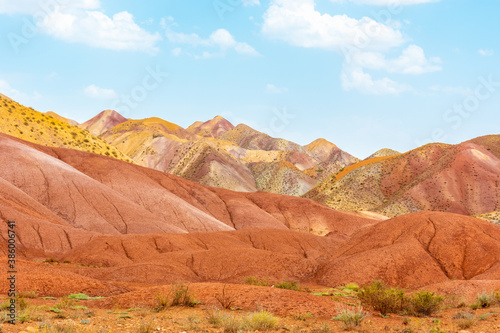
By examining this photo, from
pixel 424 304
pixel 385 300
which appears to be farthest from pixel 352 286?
pixel 385 300

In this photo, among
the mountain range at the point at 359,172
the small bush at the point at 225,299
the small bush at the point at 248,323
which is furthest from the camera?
the mountain range at the point at 359,172

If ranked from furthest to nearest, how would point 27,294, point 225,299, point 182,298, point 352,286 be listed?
point 352,286, point 27,294, point 225,299, point 182,298

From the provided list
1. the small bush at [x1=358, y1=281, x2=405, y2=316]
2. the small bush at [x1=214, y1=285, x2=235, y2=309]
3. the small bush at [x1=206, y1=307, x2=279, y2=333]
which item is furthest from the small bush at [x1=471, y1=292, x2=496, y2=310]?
the small bush at [x1=214, y1=285, x2=235, y2=309]

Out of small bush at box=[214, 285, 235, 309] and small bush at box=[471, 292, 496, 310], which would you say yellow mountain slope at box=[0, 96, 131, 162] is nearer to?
small bush at box=[214, 285, 235, 309]

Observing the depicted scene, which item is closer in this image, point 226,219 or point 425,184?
point 226,219

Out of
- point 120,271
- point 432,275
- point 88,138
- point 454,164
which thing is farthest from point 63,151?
point 454,164

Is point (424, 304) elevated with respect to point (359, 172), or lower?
lower

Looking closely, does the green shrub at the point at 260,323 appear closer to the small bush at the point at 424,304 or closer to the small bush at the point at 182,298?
the small bush at the point at 182,298

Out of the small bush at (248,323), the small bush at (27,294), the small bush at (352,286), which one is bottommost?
the small bush at (352,286)

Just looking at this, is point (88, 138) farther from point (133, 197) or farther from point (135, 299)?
point (135, 299)


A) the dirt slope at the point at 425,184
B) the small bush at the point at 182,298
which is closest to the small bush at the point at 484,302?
the small bush at the point at 182,298

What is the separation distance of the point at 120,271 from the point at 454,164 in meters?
87.5

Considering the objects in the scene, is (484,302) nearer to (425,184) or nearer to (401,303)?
(401,303)

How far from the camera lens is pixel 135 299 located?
1418cm
